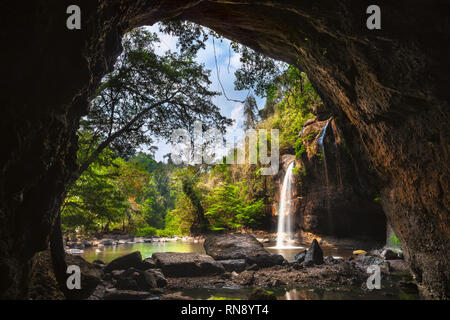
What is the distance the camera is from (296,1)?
4758 mm

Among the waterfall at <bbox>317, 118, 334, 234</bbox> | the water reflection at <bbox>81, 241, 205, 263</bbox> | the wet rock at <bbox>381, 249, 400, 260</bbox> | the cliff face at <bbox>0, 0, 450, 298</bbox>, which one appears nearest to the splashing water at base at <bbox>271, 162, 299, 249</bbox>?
the waterfall at <bbox>317, 118, 334, 234</bbox>

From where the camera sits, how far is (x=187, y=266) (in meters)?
7.40

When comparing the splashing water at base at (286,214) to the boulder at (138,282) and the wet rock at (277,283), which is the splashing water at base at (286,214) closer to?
the wet rock at (277,283)

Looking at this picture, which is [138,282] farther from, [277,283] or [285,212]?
[285,212]

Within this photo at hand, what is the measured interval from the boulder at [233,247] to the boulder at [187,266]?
4.75 feet

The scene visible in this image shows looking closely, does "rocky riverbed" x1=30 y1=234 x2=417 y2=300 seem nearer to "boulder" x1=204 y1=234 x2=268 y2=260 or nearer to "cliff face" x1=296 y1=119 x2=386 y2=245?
"boulder" x1=204 y1=234 x2=268 y2=260

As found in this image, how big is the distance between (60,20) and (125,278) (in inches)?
215

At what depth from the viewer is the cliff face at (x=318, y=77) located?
2.65 meters

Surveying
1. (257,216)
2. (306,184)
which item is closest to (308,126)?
(306,184)

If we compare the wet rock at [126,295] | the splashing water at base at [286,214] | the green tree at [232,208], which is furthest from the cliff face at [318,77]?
the green tree at [232,208]

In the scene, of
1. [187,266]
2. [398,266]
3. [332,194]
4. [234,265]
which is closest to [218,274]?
[234,265]

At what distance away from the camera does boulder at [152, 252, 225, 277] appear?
7.29 metres

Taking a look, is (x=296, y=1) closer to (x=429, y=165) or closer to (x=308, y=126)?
(x=429, y=165)

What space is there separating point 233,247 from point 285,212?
9816mm
